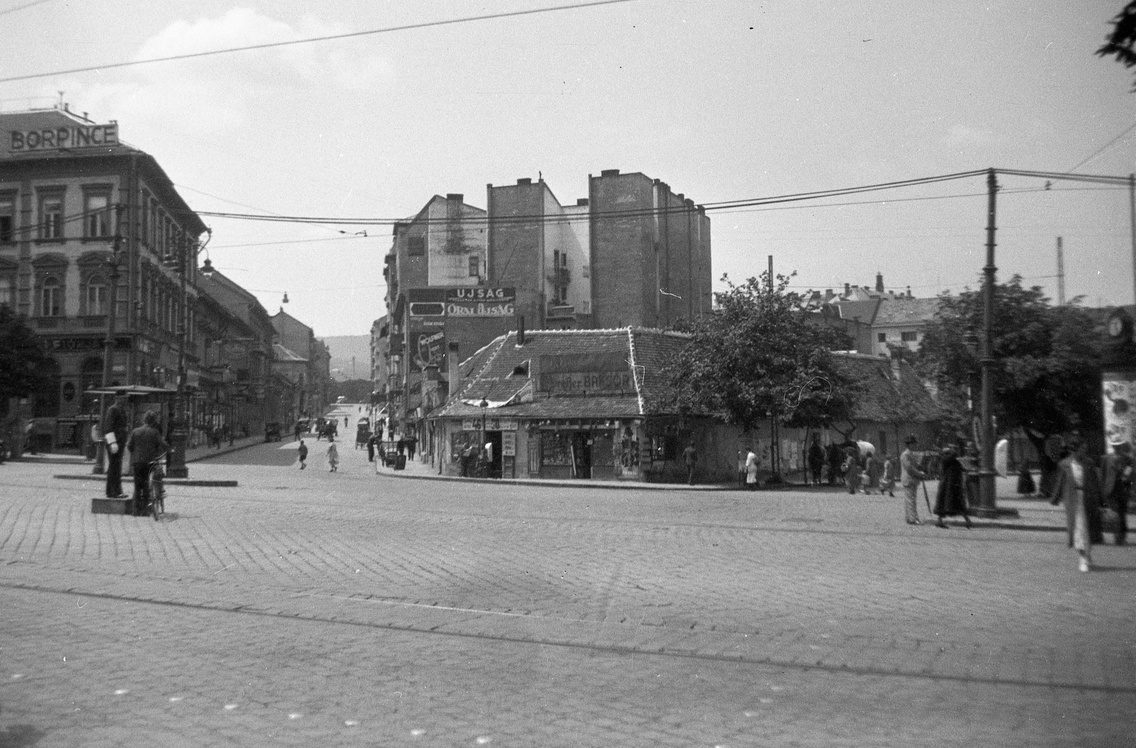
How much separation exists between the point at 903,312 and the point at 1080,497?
9779 centimetres

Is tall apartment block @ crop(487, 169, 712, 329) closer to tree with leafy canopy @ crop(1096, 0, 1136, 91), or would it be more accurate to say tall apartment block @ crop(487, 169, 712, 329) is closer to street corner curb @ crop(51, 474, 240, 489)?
street corner curb @ crop(51, 474, 240, 489)

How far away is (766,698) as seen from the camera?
20.9ft

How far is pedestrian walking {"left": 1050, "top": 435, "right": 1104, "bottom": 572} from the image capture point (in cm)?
1234

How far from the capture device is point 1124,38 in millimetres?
6316

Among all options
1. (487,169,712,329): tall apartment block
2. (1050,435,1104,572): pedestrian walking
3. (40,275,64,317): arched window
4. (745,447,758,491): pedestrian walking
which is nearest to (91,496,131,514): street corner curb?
(1050,435,1104,572): pedestrian walking

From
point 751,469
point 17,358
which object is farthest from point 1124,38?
point 17,358

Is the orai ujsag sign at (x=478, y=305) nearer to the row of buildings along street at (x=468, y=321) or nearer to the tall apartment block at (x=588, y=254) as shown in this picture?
the row of buildings along street at (x=468, y=321)

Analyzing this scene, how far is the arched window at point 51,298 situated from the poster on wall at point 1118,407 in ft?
163

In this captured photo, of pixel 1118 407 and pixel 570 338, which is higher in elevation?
pixel 570 338

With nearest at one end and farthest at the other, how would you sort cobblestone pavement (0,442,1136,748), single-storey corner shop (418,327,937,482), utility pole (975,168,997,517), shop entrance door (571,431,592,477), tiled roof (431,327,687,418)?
cobblestone pavement (0,442,1136,748) → utility pole (975,168,997,517) → single-storey corner shop (418,327,937,482) → shop entrance door (571,431,592,477) → tiled roof (431,327,687,418)

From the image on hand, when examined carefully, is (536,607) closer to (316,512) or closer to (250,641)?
(250,641)

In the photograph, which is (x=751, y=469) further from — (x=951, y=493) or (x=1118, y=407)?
(x=1118, y=407)

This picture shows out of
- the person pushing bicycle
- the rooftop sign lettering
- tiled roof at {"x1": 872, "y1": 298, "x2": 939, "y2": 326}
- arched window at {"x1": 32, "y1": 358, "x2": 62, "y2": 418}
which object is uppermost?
the rooftop sign lettering

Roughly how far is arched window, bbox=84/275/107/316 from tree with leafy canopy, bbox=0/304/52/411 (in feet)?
19.3
